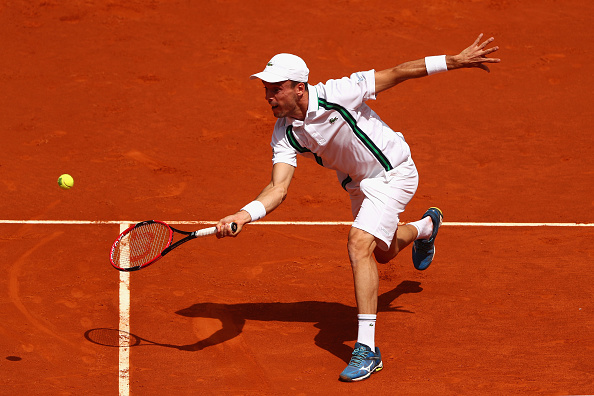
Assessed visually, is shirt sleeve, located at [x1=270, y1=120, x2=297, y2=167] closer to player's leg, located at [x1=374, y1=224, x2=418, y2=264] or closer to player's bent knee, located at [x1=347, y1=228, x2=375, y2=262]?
player's bent knee, located at [x1=347, y1=228, x2=375, y2=262]

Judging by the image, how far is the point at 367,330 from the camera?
6.72m

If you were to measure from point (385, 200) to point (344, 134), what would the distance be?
603mm

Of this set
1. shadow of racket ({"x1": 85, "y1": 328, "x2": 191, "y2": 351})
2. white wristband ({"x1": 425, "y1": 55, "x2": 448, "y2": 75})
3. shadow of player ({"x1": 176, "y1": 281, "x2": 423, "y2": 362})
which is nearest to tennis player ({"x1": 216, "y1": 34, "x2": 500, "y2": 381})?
white wristband ({"x1": 425, "y1": 55, "x2": 448, "y2": 75})

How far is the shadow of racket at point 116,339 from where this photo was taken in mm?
7105

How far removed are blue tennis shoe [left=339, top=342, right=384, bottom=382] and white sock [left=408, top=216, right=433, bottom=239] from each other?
1566 mm

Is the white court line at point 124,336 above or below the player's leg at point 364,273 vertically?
below

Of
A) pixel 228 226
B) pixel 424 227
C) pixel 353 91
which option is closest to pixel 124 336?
pixel 228 226

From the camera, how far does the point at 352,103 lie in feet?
22.5

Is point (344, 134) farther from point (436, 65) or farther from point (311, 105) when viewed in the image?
point (436, 65)

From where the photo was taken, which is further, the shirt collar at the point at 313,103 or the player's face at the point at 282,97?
the shirt collar at the point at 313,103

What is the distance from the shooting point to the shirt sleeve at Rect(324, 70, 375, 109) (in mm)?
6844

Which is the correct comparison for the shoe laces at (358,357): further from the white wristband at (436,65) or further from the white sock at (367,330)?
the white wristband at (436,65)

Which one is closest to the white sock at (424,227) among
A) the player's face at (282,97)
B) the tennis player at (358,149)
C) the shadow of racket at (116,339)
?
the tennis player at (358,149)

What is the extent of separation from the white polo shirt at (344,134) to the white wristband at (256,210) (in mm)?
439
